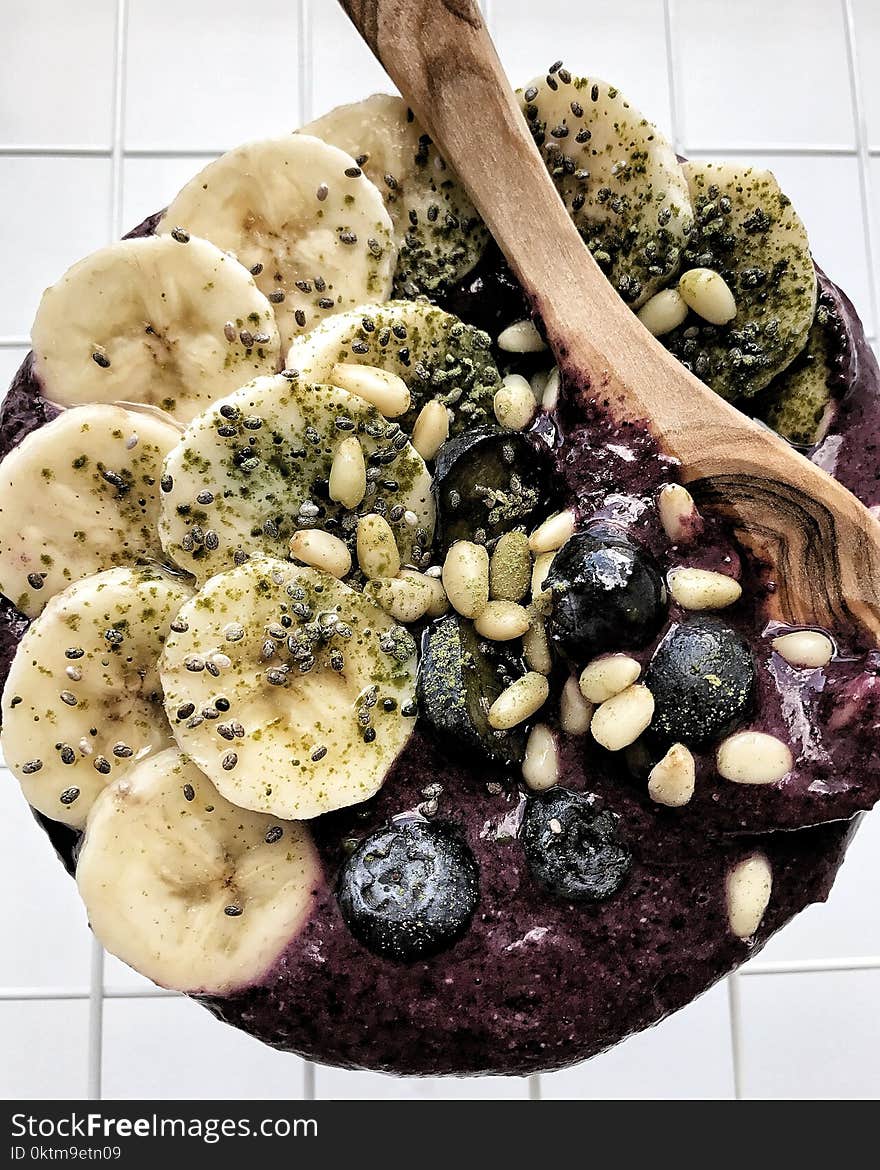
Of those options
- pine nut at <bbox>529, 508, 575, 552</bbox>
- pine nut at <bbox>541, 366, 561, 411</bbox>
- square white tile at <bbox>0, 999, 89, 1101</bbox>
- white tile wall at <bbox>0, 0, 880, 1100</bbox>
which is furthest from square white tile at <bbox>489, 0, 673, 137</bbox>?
square white tile at <bbox>0, 999, 89, 1101</bbox>

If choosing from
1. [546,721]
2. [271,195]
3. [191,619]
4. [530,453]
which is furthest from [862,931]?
[271,195]

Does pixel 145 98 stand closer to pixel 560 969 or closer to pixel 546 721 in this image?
pixel 546 721

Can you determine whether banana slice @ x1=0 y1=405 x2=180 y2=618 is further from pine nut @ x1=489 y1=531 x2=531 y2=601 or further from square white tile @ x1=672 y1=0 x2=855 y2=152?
square white tile @ x1=672 y1=0 x2=855 y2=152

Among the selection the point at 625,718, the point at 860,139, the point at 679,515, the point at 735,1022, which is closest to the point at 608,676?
the point at 625,718

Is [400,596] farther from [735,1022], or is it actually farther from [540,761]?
[735,1022]

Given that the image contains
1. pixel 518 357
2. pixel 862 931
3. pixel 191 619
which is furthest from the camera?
pixel 862 931

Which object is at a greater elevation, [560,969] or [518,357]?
[518,357]
